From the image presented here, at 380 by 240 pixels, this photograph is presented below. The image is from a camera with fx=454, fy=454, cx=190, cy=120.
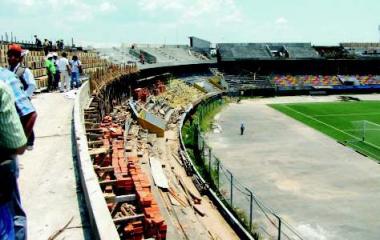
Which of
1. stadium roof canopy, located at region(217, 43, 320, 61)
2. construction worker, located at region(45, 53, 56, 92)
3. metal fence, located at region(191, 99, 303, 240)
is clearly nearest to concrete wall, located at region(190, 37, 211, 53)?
stadium roof canopy, located at region(217, 43, 320, 61)

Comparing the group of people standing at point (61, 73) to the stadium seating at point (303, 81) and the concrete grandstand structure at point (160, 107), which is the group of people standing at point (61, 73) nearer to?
the concrete grandstand structure at point (160, 107)

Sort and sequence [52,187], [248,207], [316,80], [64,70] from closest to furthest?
1. [52,187]
2. [248,207]
3. [64,70]
4. [316,80]

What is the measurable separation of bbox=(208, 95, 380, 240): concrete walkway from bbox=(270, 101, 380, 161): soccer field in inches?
59.4

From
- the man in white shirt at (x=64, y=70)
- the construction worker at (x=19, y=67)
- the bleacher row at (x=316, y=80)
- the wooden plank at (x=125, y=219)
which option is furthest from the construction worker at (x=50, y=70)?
the bleacher row at (x=316, y=80)

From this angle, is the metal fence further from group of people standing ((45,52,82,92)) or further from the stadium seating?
the stadium seating

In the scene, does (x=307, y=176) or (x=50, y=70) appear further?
(x=307, y=176)

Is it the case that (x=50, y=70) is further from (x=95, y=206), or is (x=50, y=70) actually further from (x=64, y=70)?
(x=95, y=206)

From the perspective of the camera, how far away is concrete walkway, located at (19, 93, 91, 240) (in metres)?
6.82

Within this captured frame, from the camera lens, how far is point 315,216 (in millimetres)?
19141

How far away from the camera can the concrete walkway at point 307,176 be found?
18.6 meters

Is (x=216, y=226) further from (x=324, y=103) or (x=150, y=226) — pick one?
(x=324, y=103)

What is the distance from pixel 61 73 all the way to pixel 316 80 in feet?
184

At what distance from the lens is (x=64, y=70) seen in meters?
20.7

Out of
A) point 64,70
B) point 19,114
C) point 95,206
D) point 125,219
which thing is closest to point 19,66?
point 95,206
